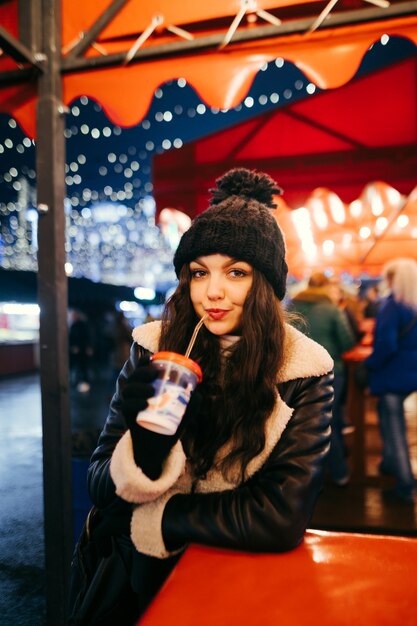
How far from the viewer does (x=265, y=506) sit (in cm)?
126

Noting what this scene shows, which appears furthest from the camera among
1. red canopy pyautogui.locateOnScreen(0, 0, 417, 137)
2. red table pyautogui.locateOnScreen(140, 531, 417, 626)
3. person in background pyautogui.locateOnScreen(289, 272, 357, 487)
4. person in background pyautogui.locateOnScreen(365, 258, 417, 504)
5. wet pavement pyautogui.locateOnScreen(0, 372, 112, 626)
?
person in background pyautogui.locateOnScreen(289, 272, 357, 487)

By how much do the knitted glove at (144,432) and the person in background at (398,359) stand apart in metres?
3.45

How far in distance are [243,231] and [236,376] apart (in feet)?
1.68

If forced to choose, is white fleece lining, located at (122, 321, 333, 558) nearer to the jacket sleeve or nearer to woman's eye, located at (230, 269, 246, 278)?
the jacket sleeve

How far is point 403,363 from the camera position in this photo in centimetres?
419

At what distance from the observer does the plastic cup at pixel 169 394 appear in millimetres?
1140

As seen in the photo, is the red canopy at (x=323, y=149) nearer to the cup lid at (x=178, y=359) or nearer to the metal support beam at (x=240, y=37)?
the metal support beam at (x=240, y=37)

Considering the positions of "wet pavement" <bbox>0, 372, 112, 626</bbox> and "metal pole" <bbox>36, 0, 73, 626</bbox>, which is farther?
"wet pavement" <bbox>0, 372, 112, 626</bbox>

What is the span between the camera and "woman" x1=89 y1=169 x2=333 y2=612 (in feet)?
4.02

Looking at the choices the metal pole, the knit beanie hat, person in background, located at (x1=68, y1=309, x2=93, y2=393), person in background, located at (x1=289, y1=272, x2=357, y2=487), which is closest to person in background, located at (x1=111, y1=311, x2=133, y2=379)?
person in background, located at (x1=68, y1=309, x2=93, y2=393)

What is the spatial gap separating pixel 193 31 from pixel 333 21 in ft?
2.43

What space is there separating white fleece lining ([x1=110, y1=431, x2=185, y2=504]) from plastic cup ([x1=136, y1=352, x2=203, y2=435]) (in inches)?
4.8

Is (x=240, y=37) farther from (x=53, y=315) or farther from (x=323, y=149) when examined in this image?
(x=323, y=149)

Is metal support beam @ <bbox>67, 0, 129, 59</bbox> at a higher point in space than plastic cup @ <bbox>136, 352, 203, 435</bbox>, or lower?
higher
